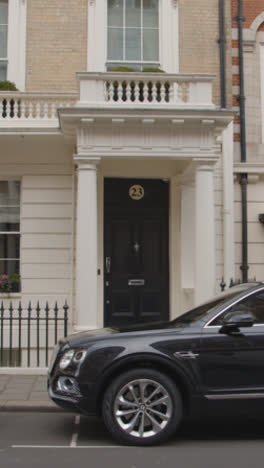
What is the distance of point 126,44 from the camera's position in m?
11.6

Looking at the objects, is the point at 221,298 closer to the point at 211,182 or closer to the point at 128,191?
the point at 211,182

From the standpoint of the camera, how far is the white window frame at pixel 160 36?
11.3 m

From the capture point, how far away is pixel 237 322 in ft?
17.2

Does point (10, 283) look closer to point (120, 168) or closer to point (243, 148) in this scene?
point (120, 168)

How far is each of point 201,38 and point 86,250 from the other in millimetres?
5911

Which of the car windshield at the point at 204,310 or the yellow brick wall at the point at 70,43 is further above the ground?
the yellow brick wall at the point at 70,43

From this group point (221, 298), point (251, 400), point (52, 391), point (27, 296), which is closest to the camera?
point (251, 400)

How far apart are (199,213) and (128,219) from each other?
7.92 ft

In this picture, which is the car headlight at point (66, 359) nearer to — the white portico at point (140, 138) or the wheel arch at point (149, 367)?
the wheel arch at point (149, 367)

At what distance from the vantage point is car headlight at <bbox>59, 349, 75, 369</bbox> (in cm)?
545

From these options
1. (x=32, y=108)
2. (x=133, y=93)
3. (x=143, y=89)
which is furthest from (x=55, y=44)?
(x=143, y=89)

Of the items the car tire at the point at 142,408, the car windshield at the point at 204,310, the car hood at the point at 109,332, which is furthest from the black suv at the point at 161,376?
the car windshield at the point at 204,310

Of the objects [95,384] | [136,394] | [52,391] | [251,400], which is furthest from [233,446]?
[52,391]

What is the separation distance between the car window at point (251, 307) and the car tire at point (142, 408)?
0.98 meters
